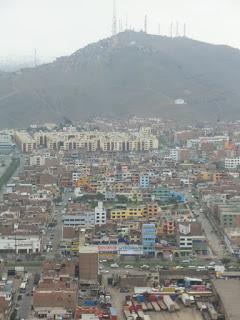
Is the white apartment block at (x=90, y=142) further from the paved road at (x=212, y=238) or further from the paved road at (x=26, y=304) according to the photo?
the paved road at (x=26, y=304)

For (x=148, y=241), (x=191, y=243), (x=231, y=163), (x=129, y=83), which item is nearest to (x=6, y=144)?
(x=231, y=163)

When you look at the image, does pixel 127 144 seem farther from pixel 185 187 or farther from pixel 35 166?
pixel 185 187

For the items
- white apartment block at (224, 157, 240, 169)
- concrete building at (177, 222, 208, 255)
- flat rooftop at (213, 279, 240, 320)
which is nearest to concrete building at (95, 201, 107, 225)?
concrete building at (177, 222, 208, 255)

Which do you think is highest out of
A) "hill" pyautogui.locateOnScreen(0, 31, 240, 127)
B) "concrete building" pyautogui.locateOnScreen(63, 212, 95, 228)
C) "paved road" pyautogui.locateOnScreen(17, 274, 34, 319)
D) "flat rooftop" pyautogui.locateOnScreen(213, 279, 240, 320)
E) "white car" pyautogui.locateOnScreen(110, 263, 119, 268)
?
"hill" pyautogui.locateOnScreen(0, 31, 240, 127)

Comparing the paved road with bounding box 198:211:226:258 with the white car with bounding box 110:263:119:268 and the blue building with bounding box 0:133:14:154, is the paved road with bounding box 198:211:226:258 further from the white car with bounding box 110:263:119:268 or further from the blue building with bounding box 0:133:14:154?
the blue building with bounding box 0:133:14:154

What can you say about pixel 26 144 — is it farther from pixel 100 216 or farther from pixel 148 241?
pixel 148 241

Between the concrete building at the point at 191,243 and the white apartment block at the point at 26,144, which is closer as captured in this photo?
the concrete building at the point at 191,243

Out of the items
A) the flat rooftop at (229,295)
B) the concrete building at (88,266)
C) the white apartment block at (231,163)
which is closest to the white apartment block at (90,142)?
the white apartment block at (231,163)
